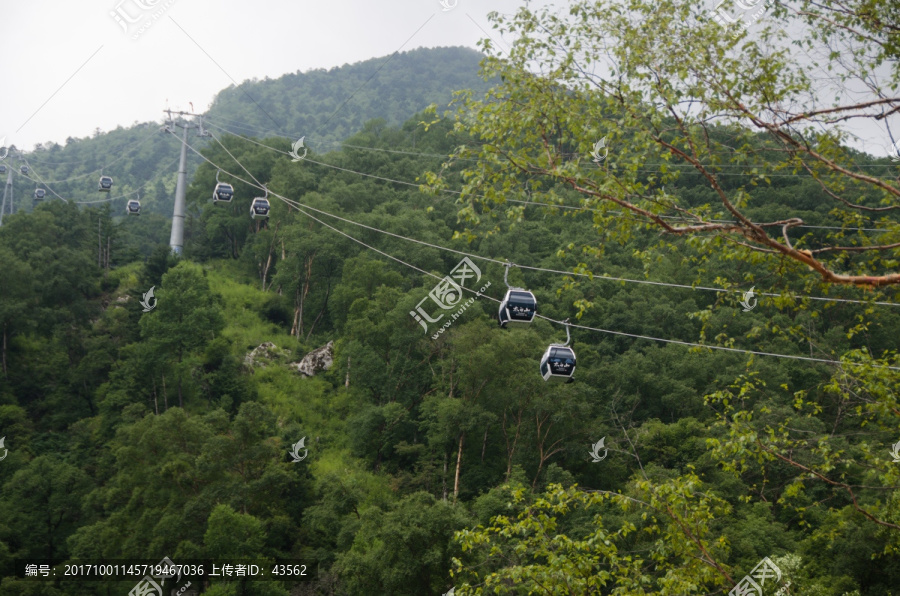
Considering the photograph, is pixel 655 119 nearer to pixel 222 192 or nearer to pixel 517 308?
pixel 517 308

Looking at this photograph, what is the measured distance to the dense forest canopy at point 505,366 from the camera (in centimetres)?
909

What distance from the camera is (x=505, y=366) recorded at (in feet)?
101

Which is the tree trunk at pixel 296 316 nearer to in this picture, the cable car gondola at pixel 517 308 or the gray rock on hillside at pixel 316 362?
the gray rock on hillside at pixel 316 362

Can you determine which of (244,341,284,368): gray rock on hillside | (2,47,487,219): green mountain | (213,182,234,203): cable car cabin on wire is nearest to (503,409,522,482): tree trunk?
(244,341,284,368): gray rock on hillside

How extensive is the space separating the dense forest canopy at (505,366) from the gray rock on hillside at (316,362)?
173 millimetres

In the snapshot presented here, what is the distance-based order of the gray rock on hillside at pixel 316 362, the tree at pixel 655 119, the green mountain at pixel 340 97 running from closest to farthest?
1. the tree at pixel 655 119
2. the gray rock on hillside at pixel 316 362
3. the green mountain at pixel 340 97

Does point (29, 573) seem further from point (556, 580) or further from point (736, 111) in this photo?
point (736, 111)

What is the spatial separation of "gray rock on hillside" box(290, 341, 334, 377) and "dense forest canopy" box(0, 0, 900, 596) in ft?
0.57

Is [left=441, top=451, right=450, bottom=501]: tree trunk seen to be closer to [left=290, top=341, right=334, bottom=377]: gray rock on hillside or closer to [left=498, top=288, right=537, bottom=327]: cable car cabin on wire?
[left=290, top=341, right=334, bottom=377]: gray rock on hillside

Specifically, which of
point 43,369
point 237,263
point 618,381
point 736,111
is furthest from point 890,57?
point 237,263

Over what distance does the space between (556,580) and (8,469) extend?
2654cm

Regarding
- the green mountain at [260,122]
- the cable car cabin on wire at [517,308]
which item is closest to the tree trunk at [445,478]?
the cable car cabin on wire at [517,308]

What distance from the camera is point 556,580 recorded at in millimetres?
10117

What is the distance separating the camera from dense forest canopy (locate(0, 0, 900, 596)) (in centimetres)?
909
